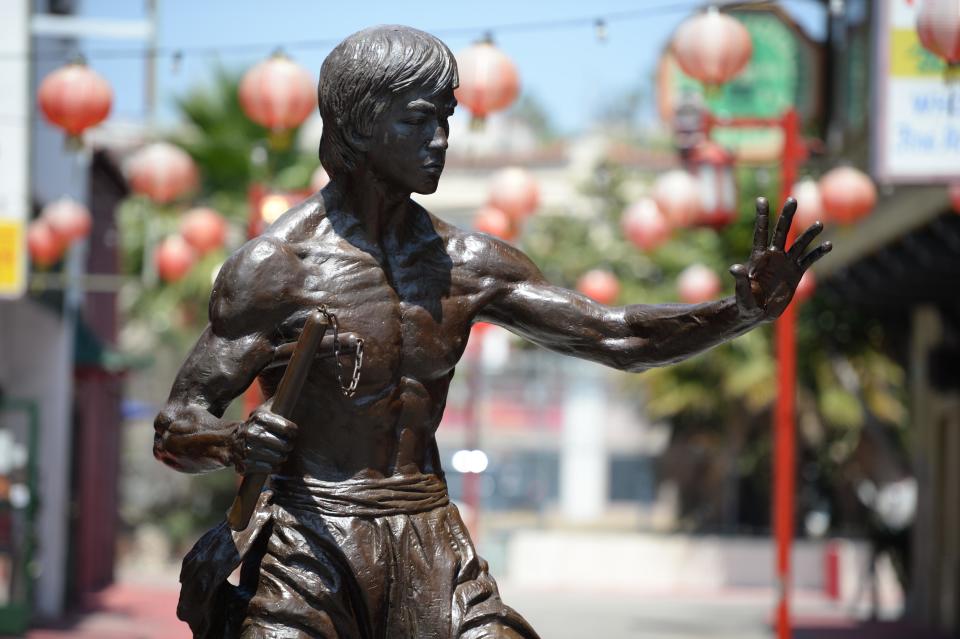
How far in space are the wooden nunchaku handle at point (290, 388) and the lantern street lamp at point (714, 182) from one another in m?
11.1

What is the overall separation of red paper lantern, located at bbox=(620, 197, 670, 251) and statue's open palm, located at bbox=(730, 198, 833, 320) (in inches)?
474

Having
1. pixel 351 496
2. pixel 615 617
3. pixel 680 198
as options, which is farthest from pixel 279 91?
pixel 615 617

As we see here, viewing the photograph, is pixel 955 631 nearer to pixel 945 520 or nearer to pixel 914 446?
pixel 945 520

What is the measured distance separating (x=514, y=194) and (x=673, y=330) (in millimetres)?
10697

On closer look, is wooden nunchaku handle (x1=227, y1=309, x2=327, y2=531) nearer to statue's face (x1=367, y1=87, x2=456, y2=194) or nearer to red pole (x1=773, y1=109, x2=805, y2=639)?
statue's face (x1=367, y1=87, x2=456, y2=194)

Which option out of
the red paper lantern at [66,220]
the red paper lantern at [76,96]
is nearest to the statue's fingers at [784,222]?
the red paper lantern at [76,96]

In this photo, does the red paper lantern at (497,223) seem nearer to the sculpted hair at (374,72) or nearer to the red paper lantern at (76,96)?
the red paper lantern at (76,96)

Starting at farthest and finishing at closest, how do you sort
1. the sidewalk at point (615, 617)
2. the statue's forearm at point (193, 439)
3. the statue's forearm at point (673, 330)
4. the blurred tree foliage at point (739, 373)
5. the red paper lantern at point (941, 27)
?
the blurred tree foliage at point (739, 373) < the sidewalk at point (615, 617) < the red paper lantern at point (941, 27) < the statue's forearm at point (673, 330) < the statue's forearm at point (193, 439)

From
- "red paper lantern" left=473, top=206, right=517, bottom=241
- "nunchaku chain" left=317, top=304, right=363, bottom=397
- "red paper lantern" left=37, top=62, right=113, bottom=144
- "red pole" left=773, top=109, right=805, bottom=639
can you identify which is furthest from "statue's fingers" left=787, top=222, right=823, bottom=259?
"red paper lantern" left=473, top=206, right=517, bottom=241

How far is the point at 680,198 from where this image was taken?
1449 cm

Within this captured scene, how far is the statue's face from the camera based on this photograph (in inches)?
148

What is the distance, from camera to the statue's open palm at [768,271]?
12.2 ft

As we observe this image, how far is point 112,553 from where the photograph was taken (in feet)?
77.8

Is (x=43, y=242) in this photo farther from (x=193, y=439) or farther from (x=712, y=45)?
(x=193, y=439)
